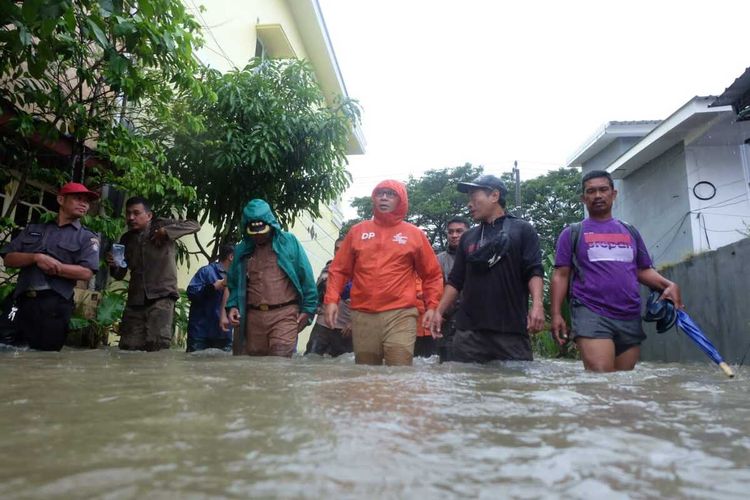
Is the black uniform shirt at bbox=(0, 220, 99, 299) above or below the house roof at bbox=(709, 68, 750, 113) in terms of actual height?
below

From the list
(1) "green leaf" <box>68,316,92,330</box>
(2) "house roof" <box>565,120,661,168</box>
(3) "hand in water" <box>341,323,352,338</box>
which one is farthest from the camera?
(2) "house roof" <box>565,120,661,168</box>

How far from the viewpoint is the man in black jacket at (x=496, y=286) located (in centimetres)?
344

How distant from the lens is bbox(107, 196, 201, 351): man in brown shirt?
482 cm

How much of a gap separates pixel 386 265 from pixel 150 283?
2.24m

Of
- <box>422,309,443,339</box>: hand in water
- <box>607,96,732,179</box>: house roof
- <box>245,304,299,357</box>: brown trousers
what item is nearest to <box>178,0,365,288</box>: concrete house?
<box>245,304,299,357</box>: brown trousers

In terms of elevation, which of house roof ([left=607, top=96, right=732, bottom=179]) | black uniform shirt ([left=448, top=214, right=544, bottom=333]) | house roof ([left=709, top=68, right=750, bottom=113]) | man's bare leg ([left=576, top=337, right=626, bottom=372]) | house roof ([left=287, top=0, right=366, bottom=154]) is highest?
house roof ([left=287, top=0, right=366, bottom=154])

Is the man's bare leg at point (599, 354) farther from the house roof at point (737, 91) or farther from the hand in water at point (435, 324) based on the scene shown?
the house roof at point (737, 91)

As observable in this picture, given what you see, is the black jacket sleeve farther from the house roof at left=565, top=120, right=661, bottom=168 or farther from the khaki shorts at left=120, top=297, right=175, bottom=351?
the house roof at left=565, top=120, right=661, bottom=168

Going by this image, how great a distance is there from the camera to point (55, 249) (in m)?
3.96

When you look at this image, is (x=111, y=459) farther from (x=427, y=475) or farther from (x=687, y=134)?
(x=687, y=134)

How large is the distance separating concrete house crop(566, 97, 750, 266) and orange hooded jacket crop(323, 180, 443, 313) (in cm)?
887

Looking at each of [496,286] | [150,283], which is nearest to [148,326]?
[150,283]

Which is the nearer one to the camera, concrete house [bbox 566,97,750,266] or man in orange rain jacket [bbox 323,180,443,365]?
man in orange rain jacket [bbox 323,180,443,365]

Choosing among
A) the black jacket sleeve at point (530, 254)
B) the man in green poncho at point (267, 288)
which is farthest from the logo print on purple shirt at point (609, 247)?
the man in green poncho at point (267, 288)
